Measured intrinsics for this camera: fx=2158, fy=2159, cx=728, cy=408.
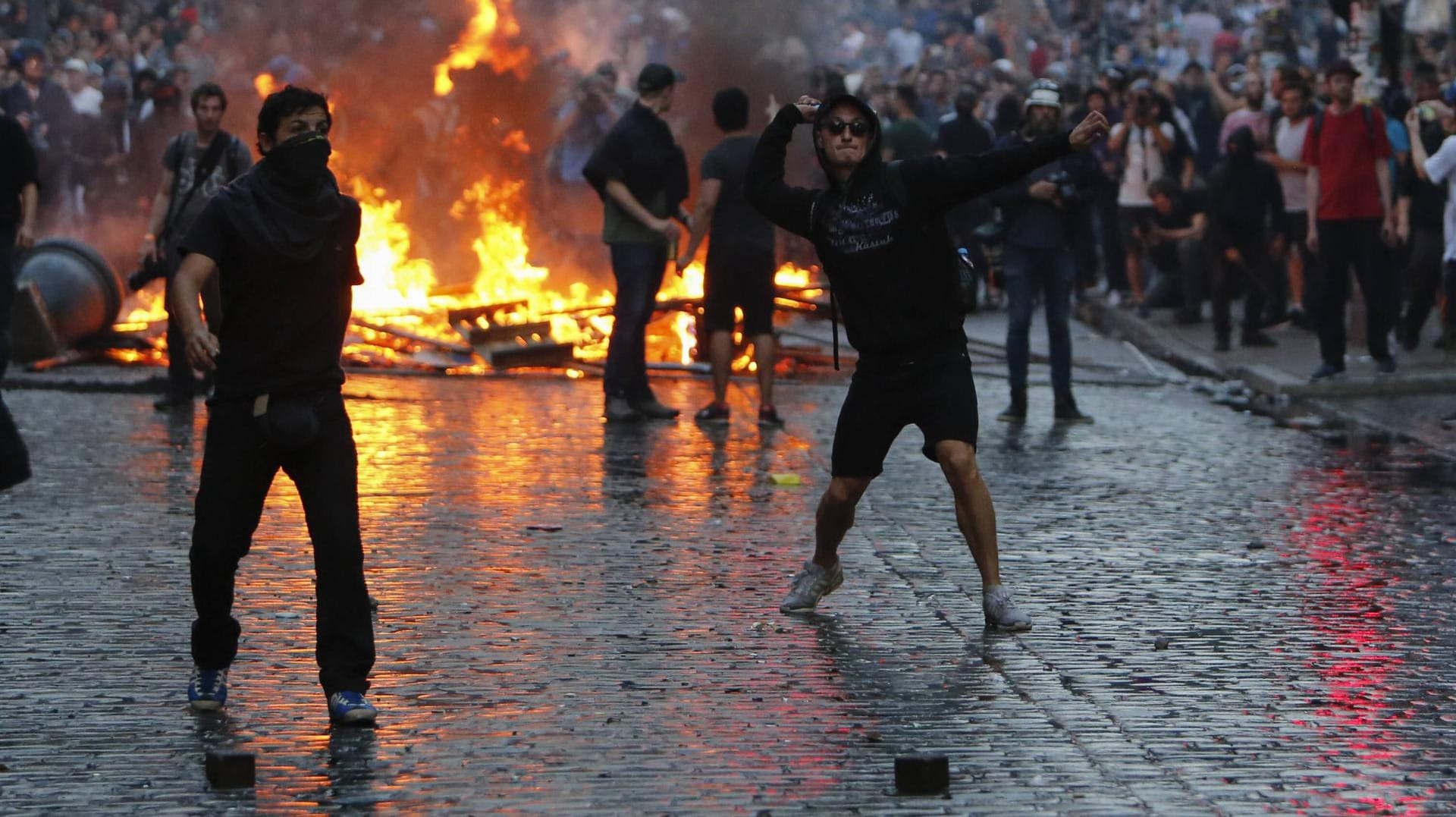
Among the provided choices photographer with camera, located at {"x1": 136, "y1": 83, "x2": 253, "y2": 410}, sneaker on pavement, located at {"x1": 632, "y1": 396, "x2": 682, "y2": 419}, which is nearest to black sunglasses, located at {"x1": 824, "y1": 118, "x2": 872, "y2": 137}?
sneaker on pavement, located at {"x1": 632, "y1": 396, "x2": 682, "y2": 419}

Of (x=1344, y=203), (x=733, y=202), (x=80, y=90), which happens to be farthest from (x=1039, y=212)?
(x=80, y=90)

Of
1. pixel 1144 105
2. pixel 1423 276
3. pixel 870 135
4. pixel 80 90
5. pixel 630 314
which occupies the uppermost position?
pixel 80 90

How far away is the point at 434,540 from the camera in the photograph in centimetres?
800

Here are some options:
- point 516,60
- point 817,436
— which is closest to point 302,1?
point 516,60

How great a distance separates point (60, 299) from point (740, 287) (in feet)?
16.9

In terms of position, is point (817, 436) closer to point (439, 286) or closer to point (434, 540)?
point (434, 540)

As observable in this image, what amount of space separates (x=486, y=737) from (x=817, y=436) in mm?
5993

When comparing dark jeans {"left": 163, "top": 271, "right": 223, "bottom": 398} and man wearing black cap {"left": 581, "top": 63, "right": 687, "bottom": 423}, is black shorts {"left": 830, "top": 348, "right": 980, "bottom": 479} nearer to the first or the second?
man wearing black cap {"left": 581, "top": 63, "right": 687, "bottom": 423}

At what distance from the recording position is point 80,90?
21344 mm

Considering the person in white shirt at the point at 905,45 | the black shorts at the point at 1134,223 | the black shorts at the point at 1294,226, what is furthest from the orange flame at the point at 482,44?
the person in white shirt at the point at 905,45

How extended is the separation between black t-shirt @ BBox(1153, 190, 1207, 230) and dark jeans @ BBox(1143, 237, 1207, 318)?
171 millimetres

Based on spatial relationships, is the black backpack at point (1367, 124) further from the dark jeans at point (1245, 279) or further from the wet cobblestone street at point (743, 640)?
the wet cobblestone street at point (743, 640)

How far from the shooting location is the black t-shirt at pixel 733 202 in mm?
11367

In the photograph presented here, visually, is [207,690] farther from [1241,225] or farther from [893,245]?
[1241,225]
